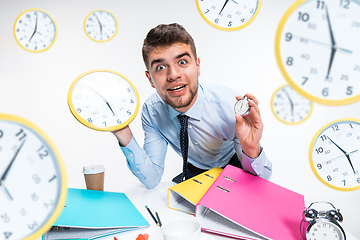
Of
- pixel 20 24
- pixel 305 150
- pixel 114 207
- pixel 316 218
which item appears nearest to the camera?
pixel 316 218

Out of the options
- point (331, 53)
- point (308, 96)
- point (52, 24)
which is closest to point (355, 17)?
point (331, 53)

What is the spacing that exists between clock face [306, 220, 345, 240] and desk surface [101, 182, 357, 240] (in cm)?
16

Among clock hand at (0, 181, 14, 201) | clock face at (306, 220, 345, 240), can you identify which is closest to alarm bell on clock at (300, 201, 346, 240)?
clock face at (306, 220, 345, 240)

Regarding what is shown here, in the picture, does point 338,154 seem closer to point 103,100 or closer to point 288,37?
point 288,37

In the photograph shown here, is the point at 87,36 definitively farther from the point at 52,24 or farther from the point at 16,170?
the point at 16,170

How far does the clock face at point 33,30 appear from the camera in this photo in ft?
13.0

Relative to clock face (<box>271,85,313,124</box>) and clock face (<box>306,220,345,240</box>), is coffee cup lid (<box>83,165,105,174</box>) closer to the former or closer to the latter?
clock face (<box>306,220,345,240</box>)

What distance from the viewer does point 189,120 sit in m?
1.91

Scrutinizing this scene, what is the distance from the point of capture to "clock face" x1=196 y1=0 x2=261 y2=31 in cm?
168

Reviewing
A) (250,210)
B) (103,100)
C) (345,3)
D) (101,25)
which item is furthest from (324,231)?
(101,25)

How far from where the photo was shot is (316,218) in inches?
36.7

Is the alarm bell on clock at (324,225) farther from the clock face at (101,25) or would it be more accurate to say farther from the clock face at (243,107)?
the clock face at (101,25)

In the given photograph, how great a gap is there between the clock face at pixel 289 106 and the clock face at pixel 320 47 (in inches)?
138

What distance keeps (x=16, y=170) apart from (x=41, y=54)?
4.35m
